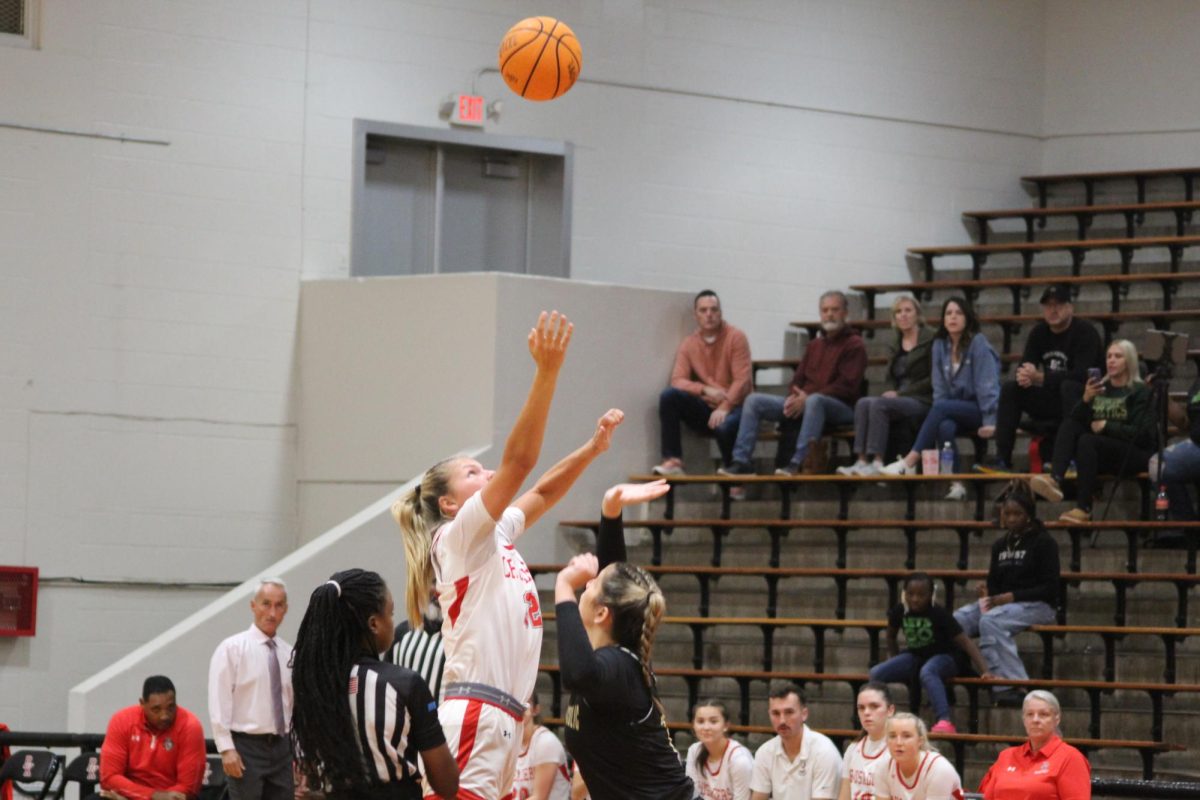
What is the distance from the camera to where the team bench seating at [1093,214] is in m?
13.1

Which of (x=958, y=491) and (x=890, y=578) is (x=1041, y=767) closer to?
(x=890, y=578)

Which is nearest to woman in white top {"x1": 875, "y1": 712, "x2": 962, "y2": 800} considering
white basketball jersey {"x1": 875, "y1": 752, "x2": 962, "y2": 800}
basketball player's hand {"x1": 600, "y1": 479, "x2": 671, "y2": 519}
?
white basketball jersey {"x1": 875, "y1": 752, "x2": 962, "y2": 800}

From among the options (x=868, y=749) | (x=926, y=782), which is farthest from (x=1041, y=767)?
(x=868, y=749)

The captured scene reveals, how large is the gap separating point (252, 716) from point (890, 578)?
3.71 meters

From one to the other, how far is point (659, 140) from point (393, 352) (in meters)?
2.86

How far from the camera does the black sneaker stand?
1071 cm

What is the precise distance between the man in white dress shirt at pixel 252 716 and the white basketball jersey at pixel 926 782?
10.1 feet

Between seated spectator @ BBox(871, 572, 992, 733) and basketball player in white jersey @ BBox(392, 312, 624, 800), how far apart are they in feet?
15.8

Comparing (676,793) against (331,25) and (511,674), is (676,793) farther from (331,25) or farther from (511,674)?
(331,25)

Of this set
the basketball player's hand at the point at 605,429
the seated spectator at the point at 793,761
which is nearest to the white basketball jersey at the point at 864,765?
the seated spectator at the point at 793,761

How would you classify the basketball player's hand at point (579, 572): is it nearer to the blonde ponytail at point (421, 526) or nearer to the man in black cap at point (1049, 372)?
the blonde ponytail at point (421, 526)

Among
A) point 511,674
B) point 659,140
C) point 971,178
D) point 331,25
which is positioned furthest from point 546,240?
point 511,674

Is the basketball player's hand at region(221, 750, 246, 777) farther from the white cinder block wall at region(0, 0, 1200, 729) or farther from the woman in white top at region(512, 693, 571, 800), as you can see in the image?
the white cinder block wall at region(0, 0, 1200, 729)

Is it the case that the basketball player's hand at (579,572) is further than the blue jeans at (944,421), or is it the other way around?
the blue jeans at (944,421)
